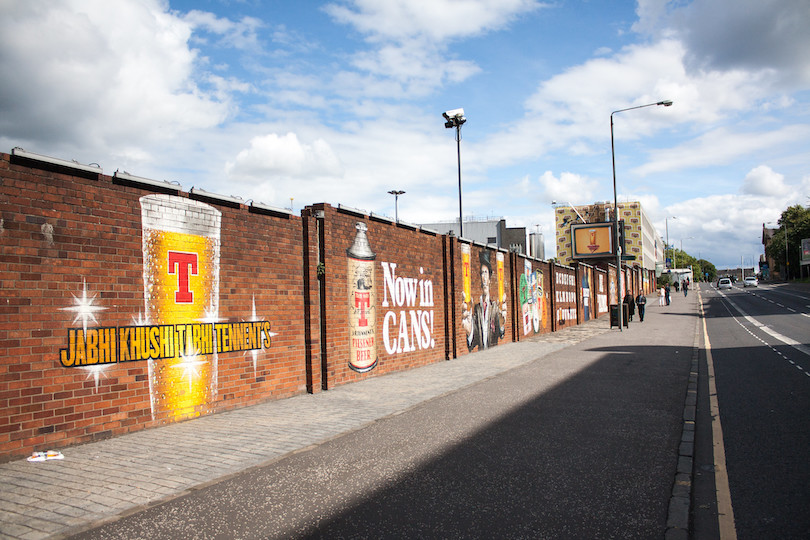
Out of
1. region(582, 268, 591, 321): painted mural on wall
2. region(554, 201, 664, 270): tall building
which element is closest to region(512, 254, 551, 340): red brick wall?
region(582, 268, 591, 321): painted mural on wall

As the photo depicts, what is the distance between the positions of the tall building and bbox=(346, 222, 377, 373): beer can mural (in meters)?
87.6

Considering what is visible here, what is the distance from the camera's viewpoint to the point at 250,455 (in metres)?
5.79

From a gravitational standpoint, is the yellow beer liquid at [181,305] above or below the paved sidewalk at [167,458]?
above

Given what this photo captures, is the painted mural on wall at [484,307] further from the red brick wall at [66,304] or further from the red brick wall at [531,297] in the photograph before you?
the red brick wall at [66,304]

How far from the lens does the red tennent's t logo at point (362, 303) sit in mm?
11016

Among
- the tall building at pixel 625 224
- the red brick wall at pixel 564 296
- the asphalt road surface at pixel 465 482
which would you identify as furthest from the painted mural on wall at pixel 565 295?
the tall building at pixel 625 224

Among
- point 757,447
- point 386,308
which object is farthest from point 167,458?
point 386,308

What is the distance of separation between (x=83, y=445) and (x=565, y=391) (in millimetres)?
7225

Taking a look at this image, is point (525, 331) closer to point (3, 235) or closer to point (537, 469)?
point (537, 469)

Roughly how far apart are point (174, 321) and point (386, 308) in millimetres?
5455

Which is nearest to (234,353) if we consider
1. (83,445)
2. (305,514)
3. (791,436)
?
(83,445)

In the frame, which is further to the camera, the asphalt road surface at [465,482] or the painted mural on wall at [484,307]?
the painted mural on wall at [484,307]

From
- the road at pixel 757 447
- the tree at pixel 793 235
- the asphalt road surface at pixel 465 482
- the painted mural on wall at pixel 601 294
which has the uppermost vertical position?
the tree at pixel 793 235

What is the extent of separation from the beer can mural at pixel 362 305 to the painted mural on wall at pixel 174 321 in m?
2.95
